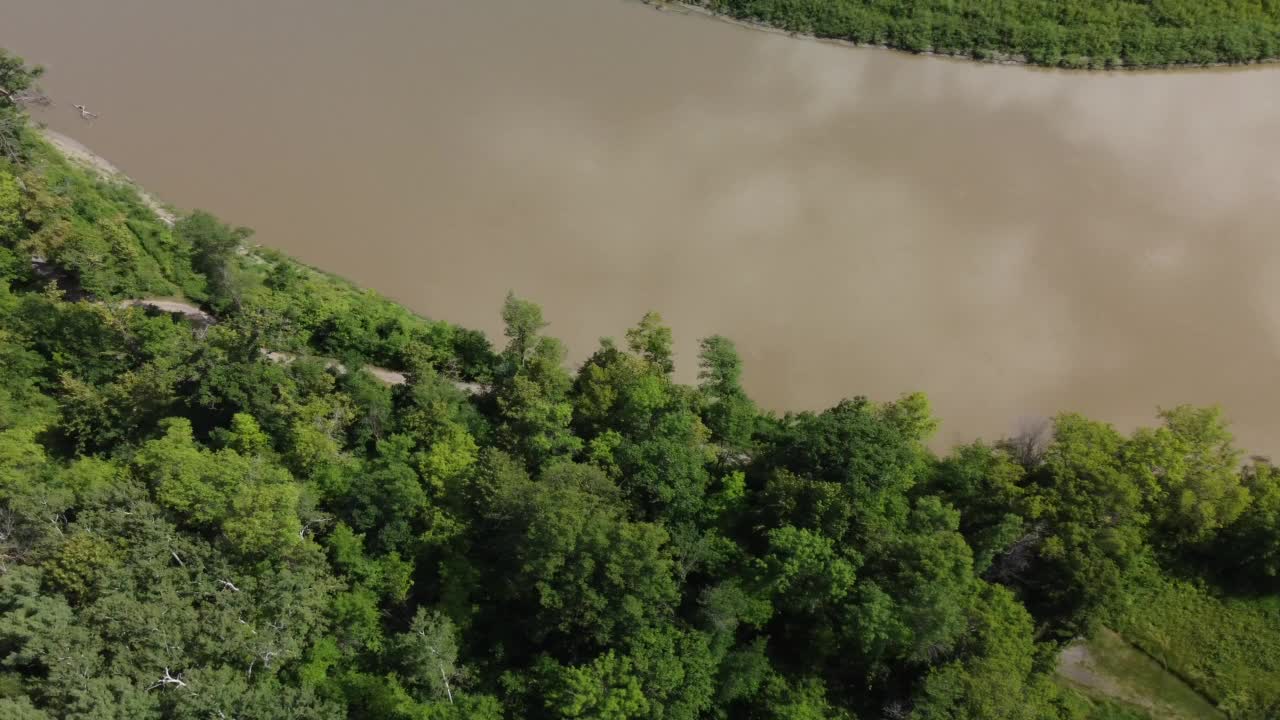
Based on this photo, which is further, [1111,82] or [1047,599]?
[1111,82]

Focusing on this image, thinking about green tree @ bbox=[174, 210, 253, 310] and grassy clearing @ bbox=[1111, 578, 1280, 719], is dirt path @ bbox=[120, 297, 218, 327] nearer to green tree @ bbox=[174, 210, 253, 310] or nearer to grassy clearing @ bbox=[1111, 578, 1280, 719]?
green tree @ bbox=[174, 210, 253, 310]

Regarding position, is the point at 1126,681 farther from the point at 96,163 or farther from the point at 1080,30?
the point at 96,163

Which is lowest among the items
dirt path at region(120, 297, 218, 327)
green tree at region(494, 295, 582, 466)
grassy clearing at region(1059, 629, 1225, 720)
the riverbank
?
grassy clearing at region(1059, 629, 1225, 720)

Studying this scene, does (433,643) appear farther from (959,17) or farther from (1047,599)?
(959,17)

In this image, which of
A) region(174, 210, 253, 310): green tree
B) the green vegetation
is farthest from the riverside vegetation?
the green vegetation

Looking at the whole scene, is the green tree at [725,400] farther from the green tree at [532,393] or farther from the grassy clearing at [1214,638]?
the grassy clearing at [1214,638]

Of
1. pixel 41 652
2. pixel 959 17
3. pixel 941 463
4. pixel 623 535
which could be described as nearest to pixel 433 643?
pixel 623 535
